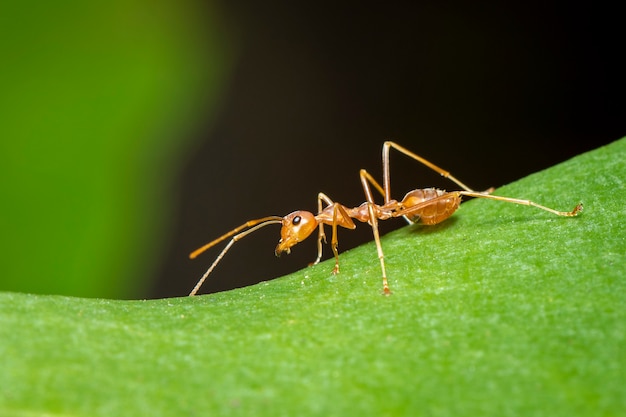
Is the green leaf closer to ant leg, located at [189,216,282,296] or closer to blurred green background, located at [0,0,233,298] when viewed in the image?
ant leg, located at [189,216,282,296]

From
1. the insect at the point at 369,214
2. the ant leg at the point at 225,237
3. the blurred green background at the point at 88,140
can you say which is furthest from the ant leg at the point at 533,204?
the blurred green background at the point at 88,140

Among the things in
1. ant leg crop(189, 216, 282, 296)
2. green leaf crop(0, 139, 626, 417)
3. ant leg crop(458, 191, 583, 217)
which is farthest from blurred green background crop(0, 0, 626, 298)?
ant leg crop(458, 191, 583, 217)

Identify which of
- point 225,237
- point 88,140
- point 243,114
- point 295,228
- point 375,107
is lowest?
point 295,228

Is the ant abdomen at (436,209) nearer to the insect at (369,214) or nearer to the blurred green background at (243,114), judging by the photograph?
the insect at (369,214)

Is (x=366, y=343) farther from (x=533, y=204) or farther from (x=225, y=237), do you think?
(x=225, y=237)

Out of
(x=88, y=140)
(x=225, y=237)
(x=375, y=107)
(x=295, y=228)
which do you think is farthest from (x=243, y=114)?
(x=225, y=237)

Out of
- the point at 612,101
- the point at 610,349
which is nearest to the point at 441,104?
the point at 612,101

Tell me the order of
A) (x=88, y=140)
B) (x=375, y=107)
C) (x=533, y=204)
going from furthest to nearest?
(x=375, y=107) → (x=88, y=140) → (x=533, y=204)

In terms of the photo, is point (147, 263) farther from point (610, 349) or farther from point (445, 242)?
point (610, 349)
